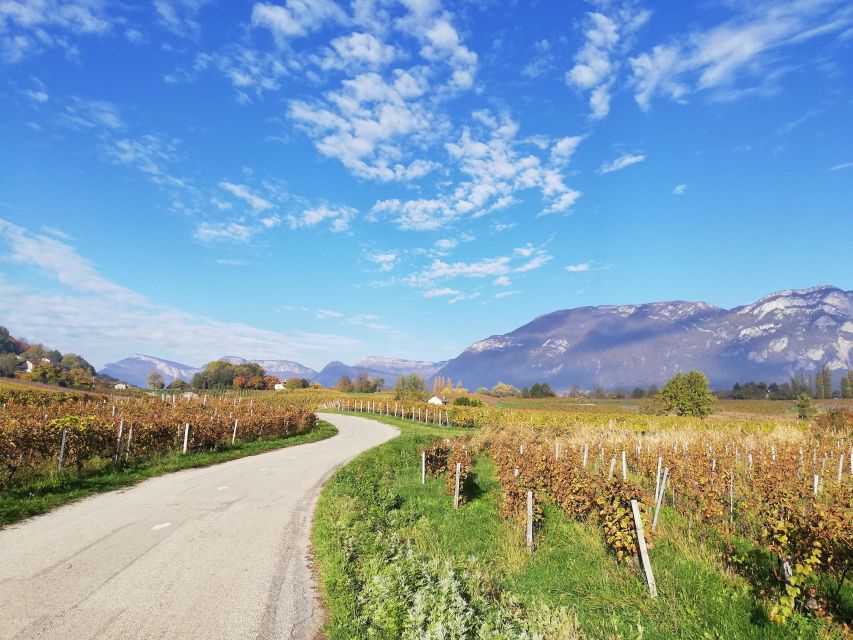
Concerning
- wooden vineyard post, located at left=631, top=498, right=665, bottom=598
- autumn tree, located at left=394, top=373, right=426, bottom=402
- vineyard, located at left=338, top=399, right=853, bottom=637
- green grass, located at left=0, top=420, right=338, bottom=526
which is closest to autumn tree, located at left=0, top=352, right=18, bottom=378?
autumn tree, located at left=394, top=373, right=426, bottom=402

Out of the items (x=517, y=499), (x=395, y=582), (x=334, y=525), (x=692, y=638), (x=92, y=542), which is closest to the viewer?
(x=692, y=638)

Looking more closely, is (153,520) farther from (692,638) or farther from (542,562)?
(692,638)

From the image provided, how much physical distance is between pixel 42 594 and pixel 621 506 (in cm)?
946

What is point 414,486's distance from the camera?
1633 cm

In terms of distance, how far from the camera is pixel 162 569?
24.8ft

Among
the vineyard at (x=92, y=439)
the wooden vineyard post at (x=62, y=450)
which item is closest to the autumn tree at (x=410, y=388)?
the vineyard at (x=92, y=439)

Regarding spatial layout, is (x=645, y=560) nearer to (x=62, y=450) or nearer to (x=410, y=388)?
(x=62, y=450)

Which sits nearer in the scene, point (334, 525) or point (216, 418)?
point (334, 525)

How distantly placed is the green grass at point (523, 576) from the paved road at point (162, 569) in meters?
0.73

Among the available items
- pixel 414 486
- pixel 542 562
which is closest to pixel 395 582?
pixel 542 562

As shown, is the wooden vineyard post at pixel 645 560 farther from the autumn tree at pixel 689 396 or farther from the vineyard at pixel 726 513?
the autumn tree at pixel 689 396

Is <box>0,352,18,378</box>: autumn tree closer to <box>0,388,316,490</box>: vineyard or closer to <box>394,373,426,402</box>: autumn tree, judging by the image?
<box>394,373,426,402</box>: autumn tree

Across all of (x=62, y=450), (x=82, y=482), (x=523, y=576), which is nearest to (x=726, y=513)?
(x=523, y=576)

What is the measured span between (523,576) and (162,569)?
6142 mm
